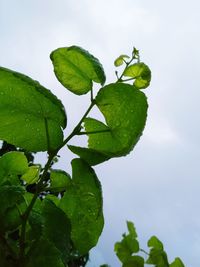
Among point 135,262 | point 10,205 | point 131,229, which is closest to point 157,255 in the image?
point 135,262

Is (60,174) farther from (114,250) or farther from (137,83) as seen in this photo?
(114,250)

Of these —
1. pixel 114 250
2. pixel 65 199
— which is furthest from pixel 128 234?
pixel 65 199

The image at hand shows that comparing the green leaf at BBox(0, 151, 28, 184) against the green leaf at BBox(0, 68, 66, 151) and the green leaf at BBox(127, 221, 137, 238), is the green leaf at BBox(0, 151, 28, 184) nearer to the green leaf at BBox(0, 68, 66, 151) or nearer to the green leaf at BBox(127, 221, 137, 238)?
the green leaf at BBox(0, 68, 66, 151)

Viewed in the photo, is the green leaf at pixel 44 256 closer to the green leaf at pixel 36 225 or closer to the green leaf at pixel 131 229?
the green leaf at pixel 36 225

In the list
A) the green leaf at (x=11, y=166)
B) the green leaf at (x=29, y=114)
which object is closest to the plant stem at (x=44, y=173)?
the green leaf at (x=29, y=114)

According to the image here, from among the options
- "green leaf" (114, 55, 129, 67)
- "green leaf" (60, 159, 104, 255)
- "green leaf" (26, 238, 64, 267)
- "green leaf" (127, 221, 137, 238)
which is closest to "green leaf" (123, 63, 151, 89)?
"green leaf" (114, 55, 129, 67)
